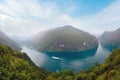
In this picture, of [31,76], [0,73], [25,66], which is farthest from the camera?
[25,66]

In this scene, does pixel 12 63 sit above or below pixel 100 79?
above

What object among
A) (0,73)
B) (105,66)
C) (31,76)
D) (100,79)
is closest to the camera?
(100,79)

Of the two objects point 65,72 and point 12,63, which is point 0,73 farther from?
point 65,72

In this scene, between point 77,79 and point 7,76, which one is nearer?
point 7,76

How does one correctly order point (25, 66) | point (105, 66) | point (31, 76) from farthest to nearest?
point (25, 66)
point (31, 76)
point (105, 66)

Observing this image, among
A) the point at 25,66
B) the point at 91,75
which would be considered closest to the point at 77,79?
the point at 91,75

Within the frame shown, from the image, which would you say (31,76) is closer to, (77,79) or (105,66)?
(77,79)

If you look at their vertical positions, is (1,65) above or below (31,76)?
above

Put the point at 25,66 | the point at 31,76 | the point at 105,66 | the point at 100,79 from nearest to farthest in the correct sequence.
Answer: the point at 100,79 < the point at 105,66 < the point at 31,76 < the point at 25,66

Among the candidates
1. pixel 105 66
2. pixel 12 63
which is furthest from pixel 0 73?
pixel 105 66
